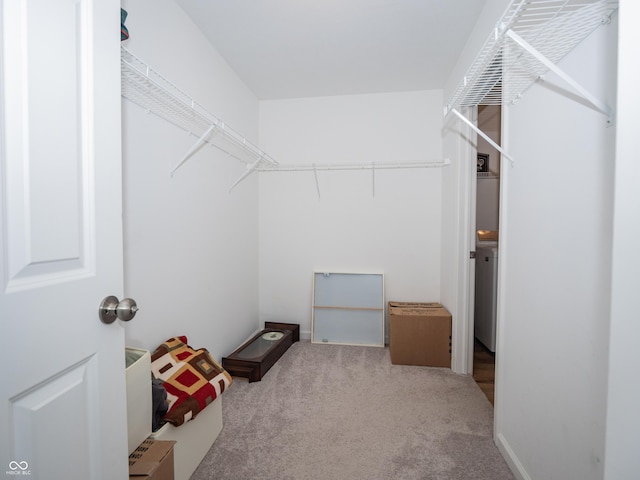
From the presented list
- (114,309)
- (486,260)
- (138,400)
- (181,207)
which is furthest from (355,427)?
(486,260)

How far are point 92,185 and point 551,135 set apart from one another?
154 cm

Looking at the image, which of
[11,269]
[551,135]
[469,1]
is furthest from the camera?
[469,1]

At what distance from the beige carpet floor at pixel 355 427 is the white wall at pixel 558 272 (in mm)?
282

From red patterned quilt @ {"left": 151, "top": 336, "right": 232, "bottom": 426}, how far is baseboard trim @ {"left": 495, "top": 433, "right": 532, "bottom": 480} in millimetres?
1455

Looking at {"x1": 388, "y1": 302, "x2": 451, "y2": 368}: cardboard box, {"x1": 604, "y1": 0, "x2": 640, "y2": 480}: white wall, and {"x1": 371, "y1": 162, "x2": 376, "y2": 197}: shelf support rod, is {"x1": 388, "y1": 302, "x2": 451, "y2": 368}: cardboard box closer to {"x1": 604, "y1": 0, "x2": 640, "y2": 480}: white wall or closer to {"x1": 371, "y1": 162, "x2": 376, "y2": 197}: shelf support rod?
{"x1": 371, "y1": 162, "x2": 376, "y2": 197}: shelf support rod

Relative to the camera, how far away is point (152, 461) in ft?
3.25

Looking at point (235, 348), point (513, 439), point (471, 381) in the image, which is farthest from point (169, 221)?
point (471, 381)

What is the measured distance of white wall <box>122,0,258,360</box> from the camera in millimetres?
1368

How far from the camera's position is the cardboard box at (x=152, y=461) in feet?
3.10

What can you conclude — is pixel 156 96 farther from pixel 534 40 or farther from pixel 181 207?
pixel 534 40

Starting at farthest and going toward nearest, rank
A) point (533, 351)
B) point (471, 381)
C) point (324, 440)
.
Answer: point (471, 381), point (324, 440), point (533, 351)

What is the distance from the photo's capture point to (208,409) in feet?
4.66

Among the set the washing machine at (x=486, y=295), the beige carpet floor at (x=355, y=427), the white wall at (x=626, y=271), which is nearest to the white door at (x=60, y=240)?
the beige carpet floor at (x=355, y=427)

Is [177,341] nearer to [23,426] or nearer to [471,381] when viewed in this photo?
[23,426]
